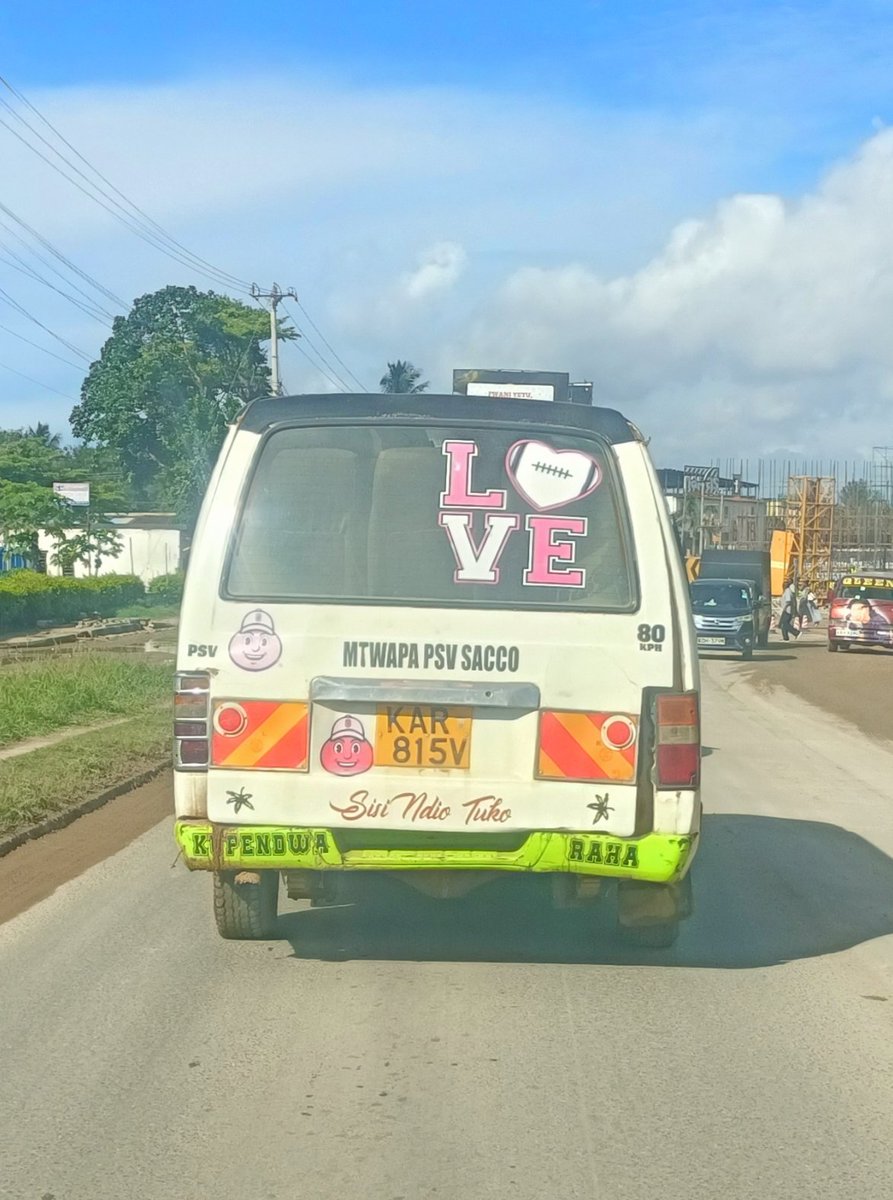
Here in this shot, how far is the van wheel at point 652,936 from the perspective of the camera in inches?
256

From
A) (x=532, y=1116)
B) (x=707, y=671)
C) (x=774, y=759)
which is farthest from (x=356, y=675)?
(x=707, y=671)

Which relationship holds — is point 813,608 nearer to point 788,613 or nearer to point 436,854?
point 788,613

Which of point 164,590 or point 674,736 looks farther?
point 164,590

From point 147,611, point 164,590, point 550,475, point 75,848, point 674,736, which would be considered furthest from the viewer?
point 164,590

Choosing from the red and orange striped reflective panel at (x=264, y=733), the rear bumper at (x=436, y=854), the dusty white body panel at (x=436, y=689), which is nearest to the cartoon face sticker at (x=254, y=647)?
the dusty white body panel at (x=436, y=689)

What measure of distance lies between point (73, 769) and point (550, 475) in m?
7.10

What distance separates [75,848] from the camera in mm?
9312

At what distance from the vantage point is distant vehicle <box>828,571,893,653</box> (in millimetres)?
37312

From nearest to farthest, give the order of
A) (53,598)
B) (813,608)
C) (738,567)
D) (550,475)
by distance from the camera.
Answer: (550,475)
(53,598)
(738,567)
(813,608)

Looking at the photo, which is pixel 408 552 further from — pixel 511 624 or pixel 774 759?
pixel 774 759

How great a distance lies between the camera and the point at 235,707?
19.1ft

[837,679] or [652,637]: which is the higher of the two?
[652,637]

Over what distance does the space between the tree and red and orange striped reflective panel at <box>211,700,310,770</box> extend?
69.1 meters

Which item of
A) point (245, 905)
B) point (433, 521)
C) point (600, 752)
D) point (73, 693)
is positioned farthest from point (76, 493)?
point (600, 752)
